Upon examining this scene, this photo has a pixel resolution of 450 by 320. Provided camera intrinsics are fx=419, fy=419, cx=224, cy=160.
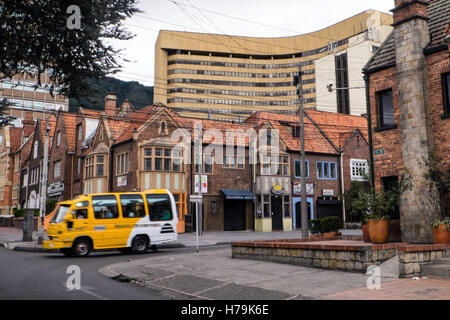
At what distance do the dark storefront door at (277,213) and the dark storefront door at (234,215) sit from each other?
257 centimetres

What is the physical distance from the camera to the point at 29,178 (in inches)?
1946

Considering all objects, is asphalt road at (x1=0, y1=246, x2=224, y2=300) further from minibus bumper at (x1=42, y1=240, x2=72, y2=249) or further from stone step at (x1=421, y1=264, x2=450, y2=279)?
stone step at (x1=421, y1=264, x2=450, y2=279)

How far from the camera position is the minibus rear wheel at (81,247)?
57.8ft

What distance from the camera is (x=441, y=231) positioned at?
1205cm

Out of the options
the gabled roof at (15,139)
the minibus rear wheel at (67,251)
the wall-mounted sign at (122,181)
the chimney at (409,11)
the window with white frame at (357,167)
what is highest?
the gabled roof at (15,139)

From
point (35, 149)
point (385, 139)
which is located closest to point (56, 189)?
point (35, 149)

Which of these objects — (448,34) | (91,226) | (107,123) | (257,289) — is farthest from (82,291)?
(107,123)

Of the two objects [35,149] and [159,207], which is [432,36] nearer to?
[159,207]

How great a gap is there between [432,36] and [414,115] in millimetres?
3048

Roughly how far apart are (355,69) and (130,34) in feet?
250

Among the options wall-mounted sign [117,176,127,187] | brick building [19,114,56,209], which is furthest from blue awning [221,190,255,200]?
brick building [19,114,56,209]

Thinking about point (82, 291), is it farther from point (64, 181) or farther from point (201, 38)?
point (201, 38)

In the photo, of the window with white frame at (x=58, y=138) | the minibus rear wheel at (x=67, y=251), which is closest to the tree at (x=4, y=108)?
the minibus rear wheel at (x=67, y=251)

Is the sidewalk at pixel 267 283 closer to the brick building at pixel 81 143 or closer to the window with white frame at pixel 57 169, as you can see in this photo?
the brick building at pixel 81 143
